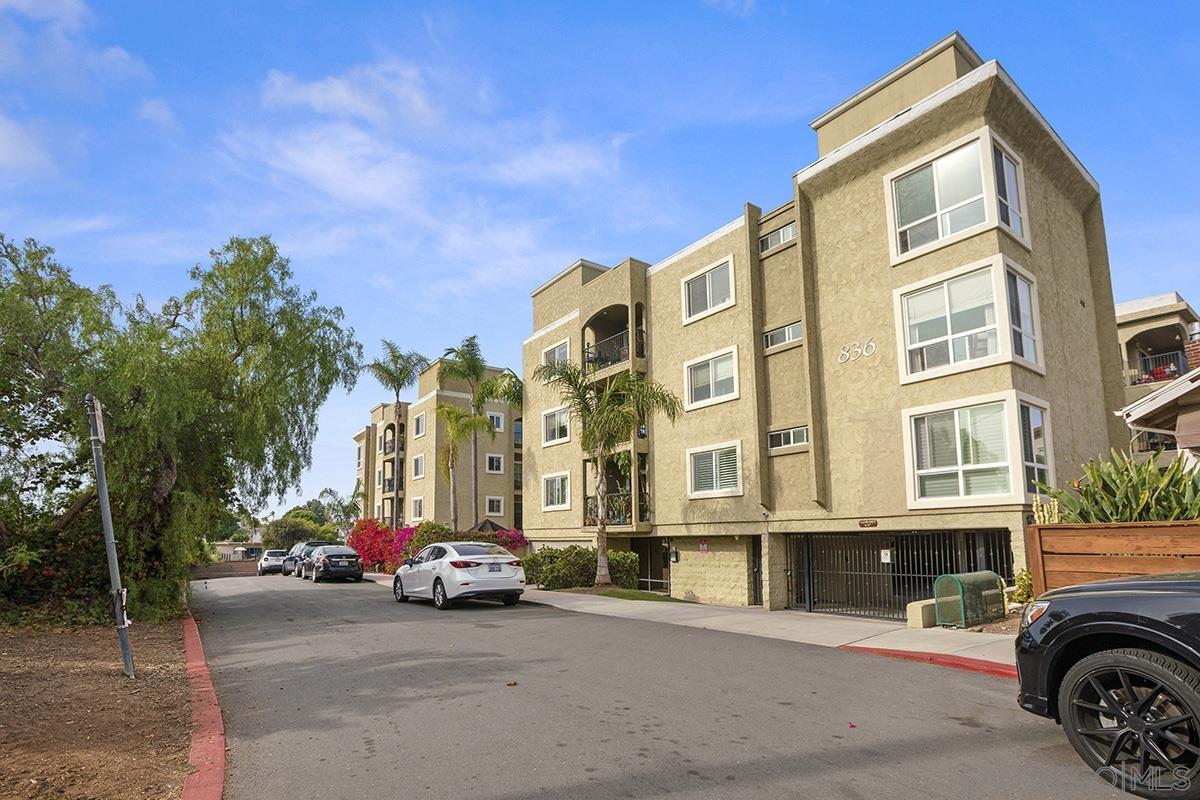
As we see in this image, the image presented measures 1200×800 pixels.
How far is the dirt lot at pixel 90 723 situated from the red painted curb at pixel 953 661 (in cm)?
865

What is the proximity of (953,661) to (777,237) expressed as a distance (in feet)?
44.5

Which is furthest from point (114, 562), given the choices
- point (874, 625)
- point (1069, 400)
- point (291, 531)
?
point (291, 531)

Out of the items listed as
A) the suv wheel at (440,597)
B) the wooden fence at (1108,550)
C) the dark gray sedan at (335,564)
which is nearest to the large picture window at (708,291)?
the suv wheel at (440,597)

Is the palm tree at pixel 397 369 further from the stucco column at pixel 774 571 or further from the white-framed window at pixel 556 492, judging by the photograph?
the stucco column at pixel 774 571

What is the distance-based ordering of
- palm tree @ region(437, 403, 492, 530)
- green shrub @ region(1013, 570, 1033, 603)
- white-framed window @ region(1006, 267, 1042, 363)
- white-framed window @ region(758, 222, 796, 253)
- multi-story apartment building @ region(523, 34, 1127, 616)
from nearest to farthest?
green shrub @ region(1013, 570, 1033, 603) < white-framed window @ region(1006, 267, 1042, 363) < multi-story apartment building @ region(523, 34, 1127, 616) < white-framed window @ region(758, 222, 796, 253) < palm tree @ region(437, 403, 492, 530)

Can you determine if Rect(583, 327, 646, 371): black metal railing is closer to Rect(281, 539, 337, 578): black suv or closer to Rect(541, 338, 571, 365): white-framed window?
Rect(541, 338, 571, 365): white-framed window

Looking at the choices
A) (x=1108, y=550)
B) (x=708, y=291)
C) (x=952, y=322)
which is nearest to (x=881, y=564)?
(x=952, y=322)

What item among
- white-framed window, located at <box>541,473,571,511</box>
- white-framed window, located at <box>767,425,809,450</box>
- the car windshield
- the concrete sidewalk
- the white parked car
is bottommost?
the white parked car

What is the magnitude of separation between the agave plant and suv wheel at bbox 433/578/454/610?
12287 mm

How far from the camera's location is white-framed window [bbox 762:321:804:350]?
19.8m

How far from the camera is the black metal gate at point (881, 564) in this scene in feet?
52.8

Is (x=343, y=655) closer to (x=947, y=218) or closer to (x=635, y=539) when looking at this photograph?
(x=947, y=218)

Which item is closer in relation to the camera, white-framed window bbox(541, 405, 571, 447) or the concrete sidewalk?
the concrete sidewalk

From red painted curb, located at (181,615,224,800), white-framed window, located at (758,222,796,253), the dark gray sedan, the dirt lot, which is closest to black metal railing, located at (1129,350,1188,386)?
white-framed window, located at (758,222,796,253)
